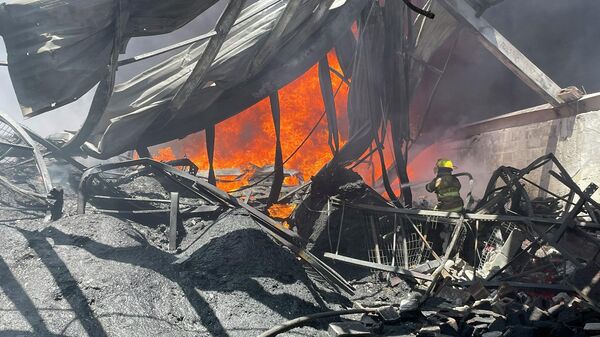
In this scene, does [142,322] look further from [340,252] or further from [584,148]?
[584,148]

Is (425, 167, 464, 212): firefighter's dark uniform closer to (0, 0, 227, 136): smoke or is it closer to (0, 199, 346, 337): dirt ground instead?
(0, 199, 346, 337): dirt ground

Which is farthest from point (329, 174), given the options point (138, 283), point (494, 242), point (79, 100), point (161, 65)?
point (79, 100)

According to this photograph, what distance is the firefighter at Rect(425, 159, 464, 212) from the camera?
23.0 feet

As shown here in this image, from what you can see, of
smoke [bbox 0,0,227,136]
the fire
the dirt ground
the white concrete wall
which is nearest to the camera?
the dirt ground

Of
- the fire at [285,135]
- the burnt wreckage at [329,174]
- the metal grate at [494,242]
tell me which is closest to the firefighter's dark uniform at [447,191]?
the burnt wreckage at [329,174]

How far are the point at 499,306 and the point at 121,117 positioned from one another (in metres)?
5.91

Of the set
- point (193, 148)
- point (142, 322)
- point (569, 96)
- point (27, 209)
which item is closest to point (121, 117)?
point (27, 209)

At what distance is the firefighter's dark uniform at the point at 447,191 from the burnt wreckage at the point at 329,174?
0.23 meters

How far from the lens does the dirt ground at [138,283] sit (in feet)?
13.8

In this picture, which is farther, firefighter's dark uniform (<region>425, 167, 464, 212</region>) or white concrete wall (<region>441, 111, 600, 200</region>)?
white concrete wall (<region>441, 111, 600, 200</region>)

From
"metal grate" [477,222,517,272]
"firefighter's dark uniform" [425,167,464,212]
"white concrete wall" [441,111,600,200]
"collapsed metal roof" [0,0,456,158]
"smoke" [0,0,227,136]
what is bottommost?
"metal grate" [477,222,517,272]

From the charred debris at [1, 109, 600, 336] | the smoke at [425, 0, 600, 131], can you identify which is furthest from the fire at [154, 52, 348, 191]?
the charred debris at [1, 109, 600, 336]

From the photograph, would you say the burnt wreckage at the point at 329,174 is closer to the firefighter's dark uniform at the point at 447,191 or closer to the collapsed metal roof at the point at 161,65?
the collapsed metal roof at the point at 161,65

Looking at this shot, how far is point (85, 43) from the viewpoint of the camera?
494 cm
